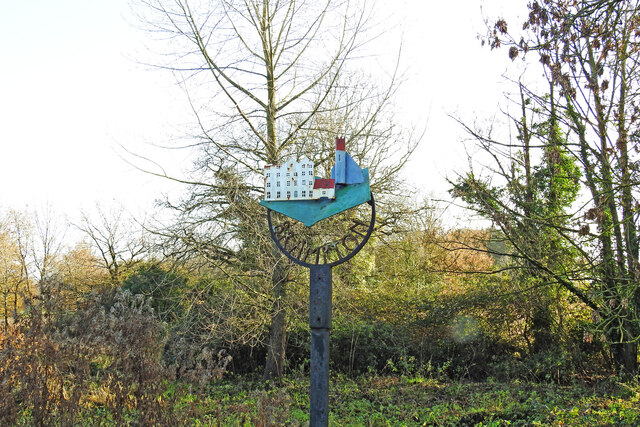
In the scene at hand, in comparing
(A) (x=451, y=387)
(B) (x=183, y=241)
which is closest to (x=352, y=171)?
(B) (x=183, y=241)

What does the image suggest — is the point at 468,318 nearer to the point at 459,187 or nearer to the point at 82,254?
the point at 459,187

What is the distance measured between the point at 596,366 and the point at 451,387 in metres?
2.35

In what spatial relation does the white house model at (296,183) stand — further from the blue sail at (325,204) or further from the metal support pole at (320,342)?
the metal support pole at (320,342)

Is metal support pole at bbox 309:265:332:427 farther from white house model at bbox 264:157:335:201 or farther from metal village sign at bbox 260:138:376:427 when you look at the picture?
white house model at bbox 264:157:335:201

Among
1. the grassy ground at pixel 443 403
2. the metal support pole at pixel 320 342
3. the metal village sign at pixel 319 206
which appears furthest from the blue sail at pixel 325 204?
the grassy ground at pixel 443 403

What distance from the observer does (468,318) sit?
893 cm

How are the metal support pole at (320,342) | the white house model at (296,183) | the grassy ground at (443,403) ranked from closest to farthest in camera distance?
1. the metal support pole at (320,342)
2. the white house model at (296,183)
3. the grassy ground at (443,403)

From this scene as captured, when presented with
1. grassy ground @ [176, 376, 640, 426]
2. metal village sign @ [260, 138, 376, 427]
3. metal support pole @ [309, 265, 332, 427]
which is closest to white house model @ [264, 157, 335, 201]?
metal village sign @ [260, 138, 376, 427]

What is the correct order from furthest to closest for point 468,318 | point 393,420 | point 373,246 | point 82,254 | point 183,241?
point 82,254 < point 373,246 < point 468,318 < point 183,241 < point 393,420

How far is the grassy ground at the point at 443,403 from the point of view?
5.35 metres

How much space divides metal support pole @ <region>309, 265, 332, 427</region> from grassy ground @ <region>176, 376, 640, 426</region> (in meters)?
0.94

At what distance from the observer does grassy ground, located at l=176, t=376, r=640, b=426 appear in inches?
211

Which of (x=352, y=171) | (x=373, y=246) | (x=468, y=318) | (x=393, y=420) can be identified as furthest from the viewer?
(x=373, y=246)

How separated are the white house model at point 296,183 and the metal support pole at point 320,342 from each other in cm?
47
